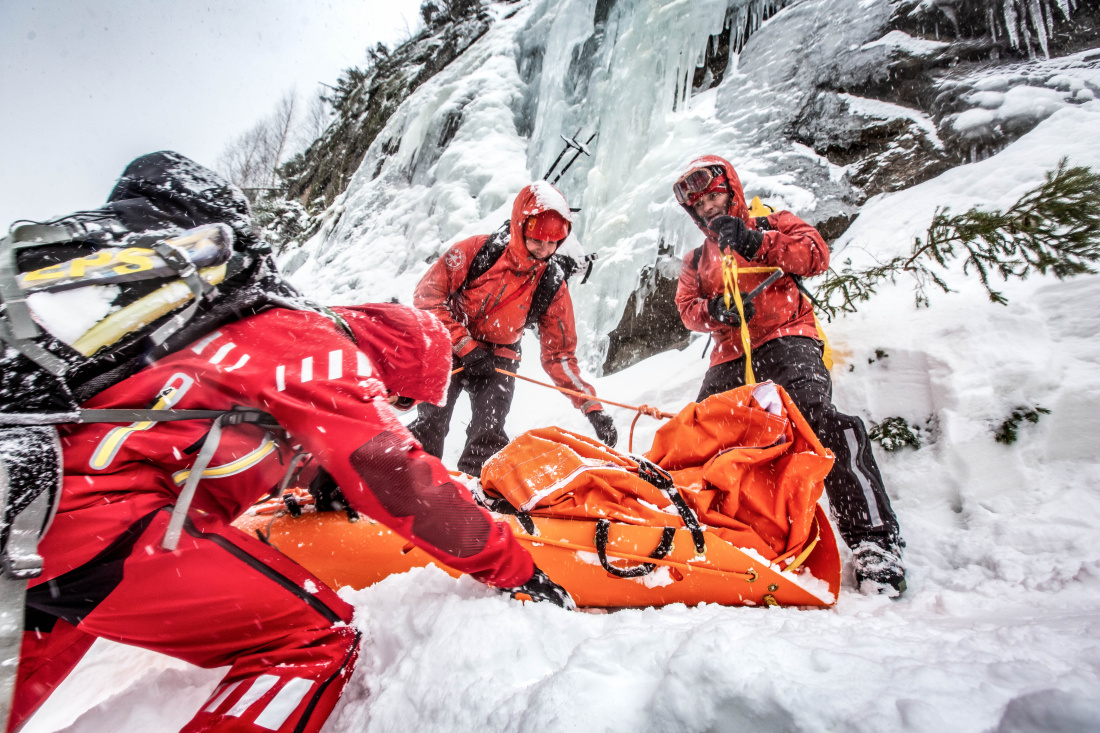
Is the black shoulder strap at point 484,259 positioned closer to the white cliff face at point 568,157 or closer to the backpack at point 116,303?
the backpack at point 116,303

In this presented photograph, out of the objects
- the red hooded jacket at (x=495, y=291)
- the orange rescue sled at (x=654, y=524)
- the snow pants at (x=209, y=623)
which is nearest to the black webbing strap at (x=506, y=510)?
the orange rescue sled at (x=654, y=524)

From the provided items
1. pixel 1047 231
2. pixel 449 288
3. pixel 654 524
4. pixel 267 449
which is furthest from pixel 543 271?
pixel 1047 231

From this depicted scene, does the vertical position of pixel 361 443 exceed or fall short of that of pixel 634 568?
it exceeds it

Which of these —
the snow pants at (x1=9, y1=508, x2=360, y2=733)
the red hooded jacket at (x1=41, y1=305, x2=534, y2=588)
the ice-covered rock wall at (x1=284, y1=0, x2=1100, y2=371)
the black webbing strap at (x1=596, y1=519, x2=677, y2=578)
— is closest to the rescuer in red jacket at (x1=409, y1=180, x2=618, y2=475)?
the black webbing strap at (x1=596, y1=519, x2=677, y2=578)

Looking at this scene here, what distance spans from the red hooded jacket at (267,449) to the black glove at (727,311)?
173 centimetres

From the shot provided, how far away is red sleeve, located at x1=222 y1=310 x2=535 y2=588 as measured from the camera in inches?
39.5

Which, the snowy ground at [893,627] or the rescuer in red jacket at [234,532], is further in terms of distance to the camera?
the rescuer in red jacket at [234,532]

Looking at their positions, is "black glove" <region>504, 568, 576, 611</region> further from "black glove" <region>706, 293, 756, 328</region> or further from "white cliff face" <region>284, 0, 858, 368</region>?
"white cliff face" <region>284, 0, 858, 368</region>

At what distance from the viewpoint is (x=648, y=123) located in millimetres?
6770

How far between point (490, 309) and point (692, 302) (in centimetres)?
122

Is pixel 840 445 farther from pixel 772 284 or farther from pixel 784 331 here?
pixel 772 284

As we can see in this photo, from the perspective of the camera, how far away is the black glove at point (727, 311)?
237cm

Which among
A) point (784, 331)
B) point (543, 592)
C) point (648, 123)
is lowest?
point (784, 331)

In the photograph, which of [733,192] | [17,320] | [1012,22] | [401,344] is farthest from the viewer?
[1012,22]
